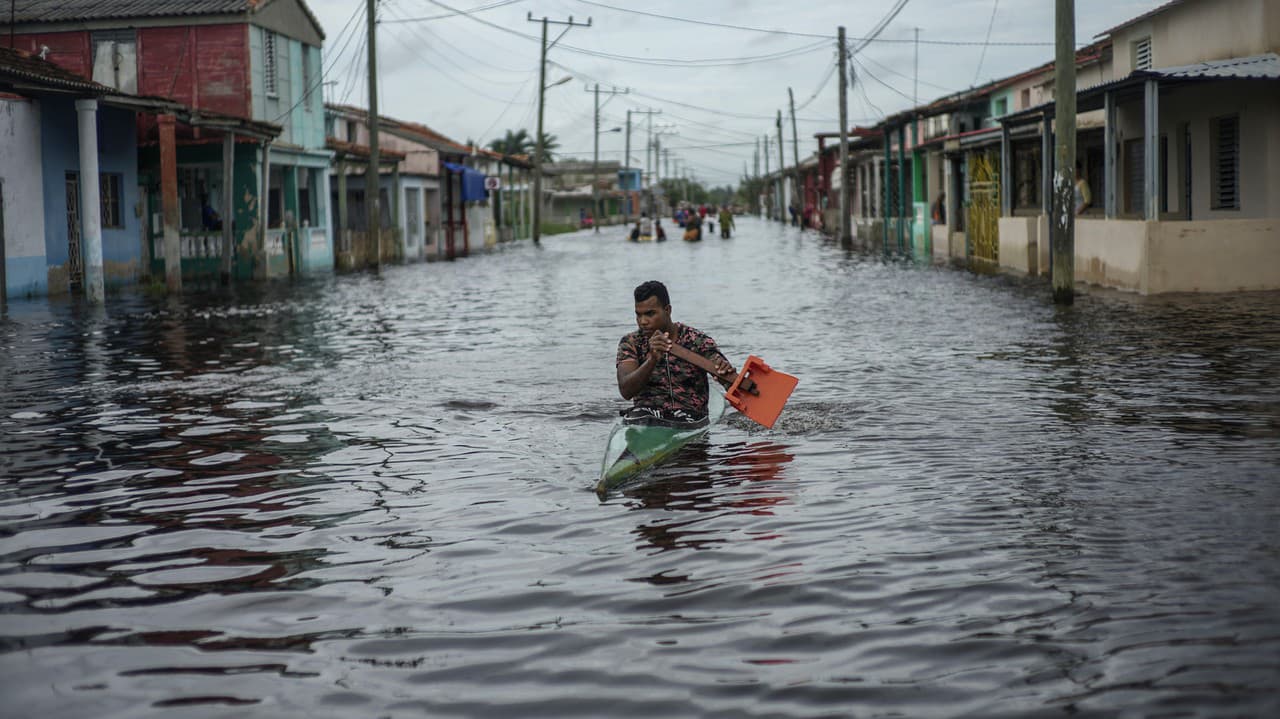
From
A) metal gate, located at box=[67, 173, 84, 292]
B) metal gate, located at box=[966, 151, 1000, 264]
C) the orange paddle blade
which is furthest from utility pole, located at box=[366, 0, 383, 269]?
the orange paddle blade

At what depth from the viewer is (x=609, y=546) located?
672 centimetres

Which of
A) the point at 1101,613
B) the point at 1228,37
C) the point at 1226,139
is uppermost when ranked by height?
the point at 1228,37

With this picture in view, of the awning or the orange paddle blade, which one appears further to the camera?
the awning

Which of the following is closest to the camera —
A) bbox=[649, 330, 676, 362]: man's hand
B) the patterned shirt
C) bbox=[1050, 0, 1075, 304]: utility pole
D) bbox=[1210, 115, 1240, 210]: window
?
Answer: bbox=[649, 330, 676, 362]: man's hand

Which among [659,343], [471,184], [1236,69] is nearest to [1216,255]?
[1236,69]

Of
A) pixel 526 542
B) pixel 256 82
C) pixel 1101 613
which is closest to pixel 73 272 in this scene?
pixel 256 82

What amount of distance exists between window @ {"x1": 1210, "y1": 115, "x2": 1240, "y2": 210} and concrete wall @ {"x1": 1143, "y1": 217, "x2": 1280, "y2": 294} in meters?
2.40

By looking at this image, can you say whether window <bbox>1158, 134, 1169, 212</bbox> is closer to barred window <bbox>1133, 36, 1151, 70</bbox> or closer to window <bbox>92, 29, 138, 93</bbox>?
barred window <bbox>1133, 36, 1151, 70</bbox>

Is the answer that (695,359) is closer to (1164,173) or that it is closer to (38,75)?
(38,75)

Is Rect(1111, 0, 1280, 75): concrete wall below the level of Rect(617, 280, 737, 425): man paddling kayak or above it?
above

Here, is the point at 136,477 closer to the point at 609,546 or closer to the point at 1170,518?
the point at 609,546

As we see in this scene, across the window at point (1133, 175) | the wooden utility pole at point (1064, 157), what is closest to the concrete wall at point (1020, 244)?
the window at point (1133, 175)

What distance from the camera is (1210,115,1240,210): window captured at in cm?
2381

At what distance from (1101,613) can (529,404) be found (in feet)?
24.1
